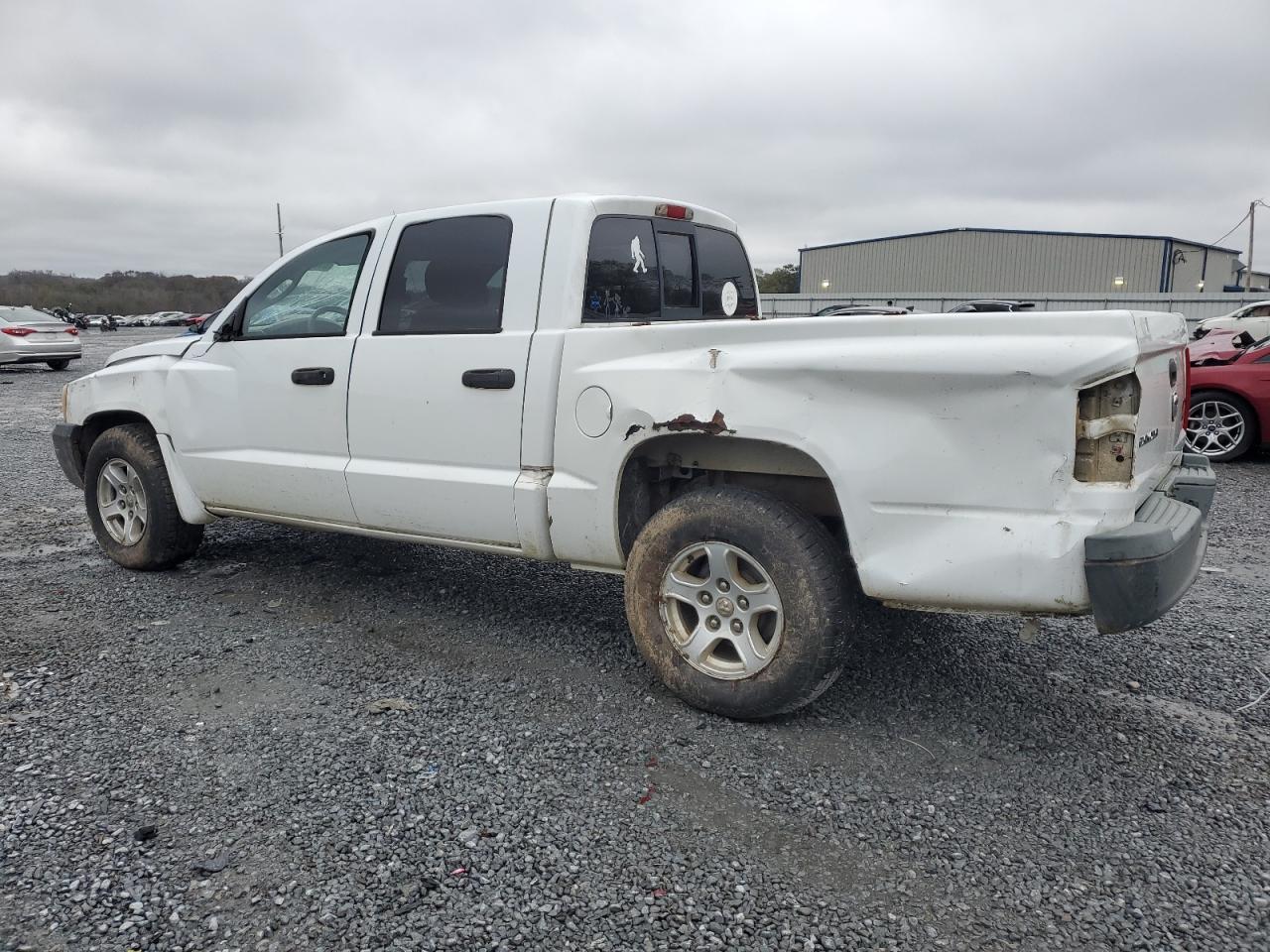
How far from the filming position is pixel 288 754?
3068mm

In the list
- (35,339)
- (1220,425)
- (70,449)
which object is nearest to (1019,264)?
(1220,425)

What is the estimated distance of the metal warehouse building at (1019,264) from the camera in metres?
41.1

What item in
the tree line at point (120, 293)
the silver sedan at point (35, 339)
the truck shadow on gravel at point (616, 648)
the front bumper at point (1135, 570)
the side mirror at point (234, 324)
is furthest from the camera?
the tree line at point (120, 293)

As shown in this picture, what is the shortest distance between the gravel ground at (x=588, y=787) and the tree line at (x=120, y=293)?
69.8 metres

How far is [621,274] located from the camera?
393cm

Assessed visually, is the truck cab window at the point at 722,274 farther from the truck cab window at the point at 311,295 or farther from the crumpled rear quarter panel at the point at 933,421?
the truck cab window at the point at 311,295

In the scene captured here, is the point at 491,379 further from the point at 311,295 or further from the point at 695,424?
the point at 311,295

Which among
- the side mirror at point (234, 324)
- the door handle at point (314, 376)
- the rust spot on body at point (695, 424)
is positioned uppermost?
the side mirror at point (234, 324)

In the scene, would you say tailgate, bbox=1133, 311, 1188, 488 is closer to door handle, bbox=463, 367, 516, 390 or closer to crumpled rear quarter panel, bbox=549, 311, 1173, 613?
crumpled rear quarter panel, bbox=549, 311, 1173, 613

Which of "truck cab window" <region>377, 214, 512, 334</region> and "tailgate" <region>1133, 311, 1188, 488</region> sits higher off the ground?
"truck cab window" <region>377, 214, 512, 334</region>

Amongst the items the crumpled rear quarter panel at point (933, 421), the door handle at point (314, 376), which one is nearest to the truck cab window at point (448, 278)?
the door handle at point (314, 376)

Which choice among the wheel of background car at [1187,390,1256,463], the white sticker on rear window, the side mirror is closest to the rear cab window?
the white sticker on rear window

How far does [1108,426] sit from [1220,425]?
8.02m

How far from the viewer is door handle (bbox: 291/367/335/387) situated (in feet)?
13.8
